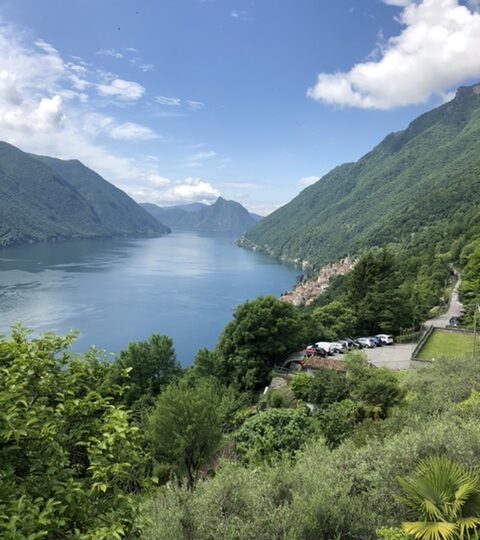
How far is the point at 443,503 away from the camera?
4.67 meters

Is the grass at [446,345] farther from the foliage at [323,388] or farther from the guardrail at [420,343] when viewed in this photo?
the foliage at [323,388]

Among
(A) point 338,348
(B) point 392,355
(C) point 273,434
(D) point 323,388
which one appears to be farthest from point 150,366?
(C) point 273,434

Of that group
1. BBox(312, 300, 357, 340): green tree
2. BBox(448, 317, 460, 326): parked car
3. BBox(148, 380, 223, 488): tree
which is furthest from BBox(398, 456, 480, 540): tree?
BBox(448, 317, 460, 326): parked car

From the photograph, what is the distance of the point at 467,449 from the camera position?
243 inches

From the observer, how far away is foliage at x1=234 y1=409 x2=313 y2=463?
41.9 ft

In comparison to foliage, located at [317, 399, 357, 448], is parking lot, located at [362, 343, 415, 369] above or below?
below

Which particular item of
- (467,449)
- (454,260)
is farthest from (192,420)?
(454,260)

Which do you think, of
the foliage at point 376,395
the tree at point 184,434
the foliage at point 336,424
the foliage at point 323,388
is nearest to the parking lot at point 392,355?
the foliage at point 323,388

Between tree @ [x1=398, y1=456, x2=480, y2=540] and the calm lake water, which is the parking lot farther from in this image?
the calm lake water

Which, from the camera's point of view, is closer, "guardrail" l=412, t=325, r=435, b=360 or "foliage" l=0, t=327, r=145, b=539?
"foliage" l=0, t=327, r=145, b=539

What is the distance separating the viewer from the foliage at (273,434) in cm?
1278

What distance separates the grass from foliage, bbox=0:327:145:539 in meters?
22.5

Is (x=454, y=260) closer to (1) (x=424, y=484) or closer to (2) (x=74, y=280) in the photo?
(1) (x=424, y=484)

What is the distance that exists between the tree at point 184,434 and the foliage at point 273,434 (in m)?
1.06
